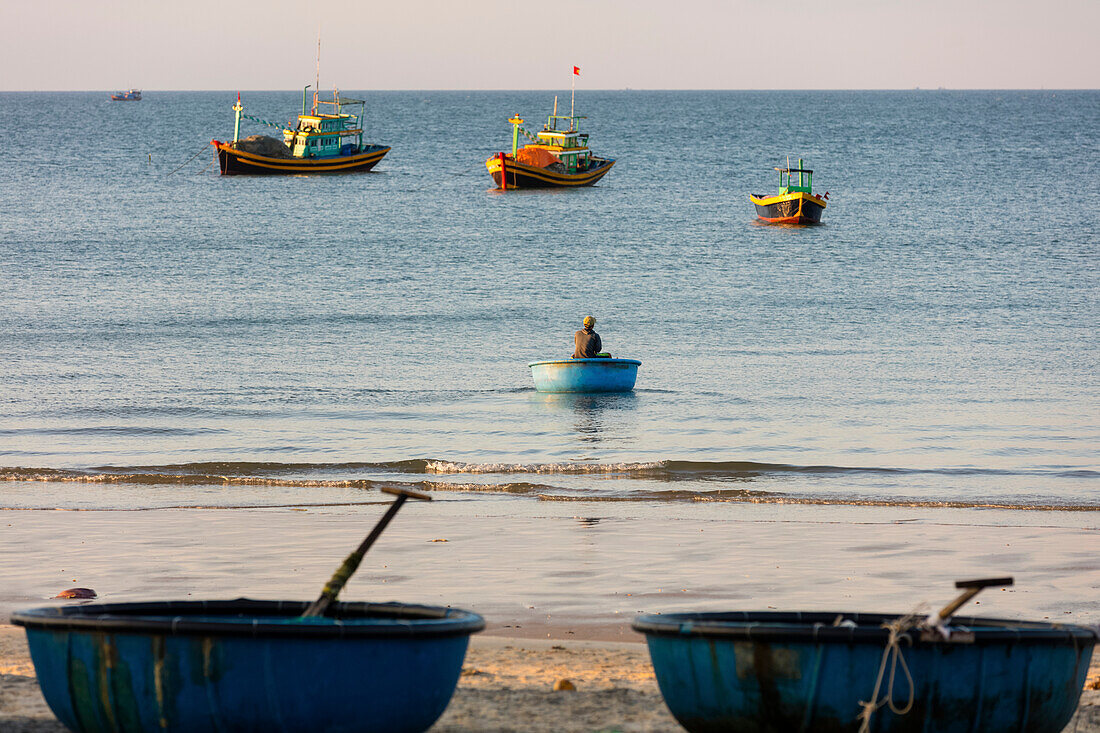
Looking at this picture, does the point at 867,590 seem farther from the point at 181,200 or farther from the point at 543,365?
the point at 181,200

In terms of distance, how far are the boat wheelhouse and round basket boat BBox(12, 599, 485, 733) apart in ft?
207

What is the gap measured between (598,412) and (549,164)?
50.7m

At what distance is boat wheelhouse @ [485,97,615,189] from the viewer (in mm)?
68625

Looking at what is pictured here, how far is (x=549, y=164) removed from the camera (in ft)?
229

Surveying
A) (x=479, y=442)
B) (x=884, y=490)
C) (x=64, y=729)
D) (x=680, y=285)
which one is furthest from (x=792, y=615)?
(x=680, y=285)

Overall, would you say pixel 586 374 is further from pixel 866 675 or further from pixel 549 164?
pixel 549 164

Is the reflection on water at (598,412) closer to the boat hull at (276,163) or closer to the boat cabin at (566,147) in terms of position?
the boat cabin at (566,147)

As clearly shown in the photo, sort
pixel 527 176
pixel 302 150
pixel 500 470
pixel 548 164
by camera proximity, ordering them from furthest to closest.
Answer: pixel 302 150 < pixel 548 164 < pixel 527 176 < pixel 500 470

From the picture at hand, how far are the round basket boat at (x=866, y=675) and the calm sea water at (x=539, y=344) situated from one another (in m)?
9.13

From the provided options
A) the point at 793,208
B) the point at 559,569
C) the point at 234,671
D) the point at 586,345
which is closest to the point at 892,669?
the point at 234,671

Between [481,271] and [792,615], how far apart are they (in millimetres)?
35389

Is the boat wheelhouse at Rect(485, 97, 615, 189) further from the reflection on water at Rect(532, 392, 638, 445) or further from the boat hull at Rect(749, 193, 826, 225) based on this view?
the reflection on water at Rect(532, 392, 638, 445)

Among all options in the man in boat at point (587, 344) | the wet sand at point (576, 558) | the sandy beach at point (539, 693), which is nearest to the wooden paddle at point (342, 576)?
the sandy beach at point (539, 693)

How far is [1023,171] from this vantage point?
82.0 m
